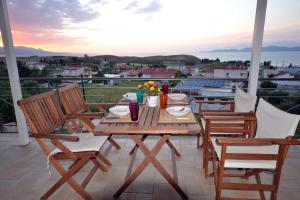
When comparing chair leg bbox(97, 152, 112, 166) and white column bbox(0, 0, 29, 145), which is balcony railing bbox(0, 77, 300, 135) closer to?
white column bbox(0, 0, 29, 145)

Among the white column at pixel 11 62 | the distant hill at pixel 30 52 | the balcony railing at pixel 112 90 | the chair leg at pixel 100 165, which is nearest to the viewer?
the chair leg at pixel 100 165

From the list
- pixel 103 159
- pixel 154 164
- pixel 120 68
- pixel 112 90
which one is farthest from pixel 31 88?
pixel 154 164

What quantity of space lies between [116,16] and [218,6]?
1.82m

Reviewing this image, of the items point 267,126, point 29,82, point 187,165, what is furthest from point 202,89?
point 29,82

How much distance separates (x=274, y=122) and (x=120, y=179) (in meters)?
1.62

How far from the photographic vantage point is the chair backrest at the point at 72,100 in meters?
2.19

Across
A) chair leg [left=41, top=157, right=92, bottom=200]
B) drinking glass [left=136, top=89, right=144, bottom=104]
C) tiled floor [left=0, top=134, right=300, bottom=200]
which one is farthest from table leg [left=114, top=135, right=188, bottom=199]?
drinking glass [left=136, top=89, right=144, bottom=104]

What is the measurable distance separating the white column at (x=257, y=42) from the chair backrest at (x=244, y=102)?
0.40m

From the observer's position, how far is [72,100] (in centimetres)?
234

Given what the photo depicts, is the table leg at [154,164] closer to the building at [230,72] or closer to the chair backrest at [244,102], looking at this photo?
the chair backrest at [244,102]

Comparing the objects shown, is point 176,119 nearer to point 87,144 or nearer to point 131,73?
point 87,144

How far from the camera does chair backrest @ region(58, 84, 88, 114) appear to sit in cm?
219

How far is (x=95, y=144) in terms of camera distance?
178 centimetres

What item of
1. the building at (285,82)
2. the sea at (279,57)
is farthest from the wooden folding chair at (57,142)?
the building at (285,82)
